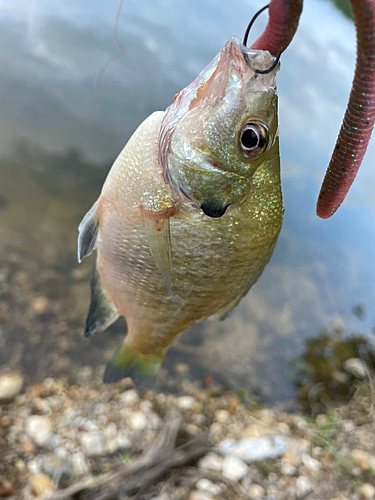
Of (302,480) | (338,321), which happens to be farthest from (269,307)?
(302,480)

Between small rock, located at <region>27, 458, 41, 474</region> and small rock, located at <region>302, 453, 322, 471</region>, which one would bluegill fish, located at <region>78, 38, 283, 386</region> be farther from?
small rock, located at <region>302, 453, 322, 471</region>

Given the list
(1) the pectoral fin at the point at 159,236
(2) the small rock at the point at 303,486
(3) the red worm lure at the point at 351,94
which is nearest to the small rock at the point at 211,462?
(2) the small rock at the point at 303,486

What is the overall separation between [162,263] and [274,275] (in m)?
3.62

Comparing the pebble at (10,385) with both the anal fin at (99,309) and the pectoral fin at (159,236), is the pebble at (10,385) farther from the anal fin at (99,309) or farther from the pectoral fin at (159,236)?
the pectoral fin at (159,236)

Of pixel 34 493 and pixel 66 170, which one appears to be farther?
pixel 66 170

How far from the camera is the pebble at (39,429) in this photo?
7.99ft

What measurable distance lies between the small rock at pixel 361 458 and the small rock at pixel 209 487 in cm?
140

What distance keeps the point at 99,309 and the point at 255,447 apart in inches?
88.2

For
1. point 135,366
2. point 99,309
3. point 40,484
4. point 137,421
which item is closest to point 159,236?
point 99,309

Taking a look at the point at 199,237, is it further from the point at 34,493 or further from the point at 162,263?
the point at 34,493

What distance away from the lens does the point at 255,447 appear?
115 inches

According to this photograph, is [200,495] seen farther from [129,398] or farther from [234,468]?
[129,398]

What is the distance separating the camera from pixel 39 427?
2490mm

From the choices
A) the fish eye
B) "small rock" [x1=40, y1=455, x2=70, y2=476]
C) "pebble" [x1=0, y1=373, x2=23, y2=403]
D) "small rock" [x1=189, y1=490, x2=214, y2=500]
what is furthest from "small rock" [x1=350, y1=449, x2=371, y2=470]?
the fish eye
